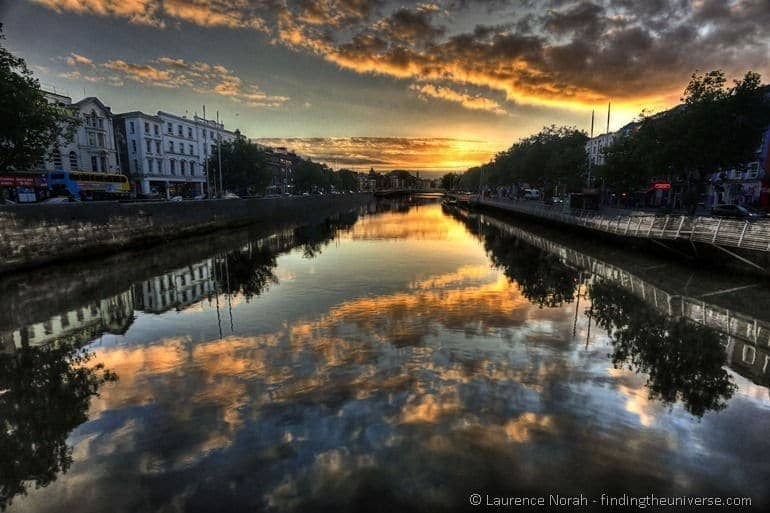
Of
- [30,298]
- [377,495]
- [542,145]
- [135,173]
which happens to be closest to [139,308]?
[30,298]

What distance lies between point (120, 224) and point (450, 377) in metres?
30.7

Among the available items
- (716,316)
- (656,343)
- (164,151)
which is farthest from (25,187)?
(716,316)

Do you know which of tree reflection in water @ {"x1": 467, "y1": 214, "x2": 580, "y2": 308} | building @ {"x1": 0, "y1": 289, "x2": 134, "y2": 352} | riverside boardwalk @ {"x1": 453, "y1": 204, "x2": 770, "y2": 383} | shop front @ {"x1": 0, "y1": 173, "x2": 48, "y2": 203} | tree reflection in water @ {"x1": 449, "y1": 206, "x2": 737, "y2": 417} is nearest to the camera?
tree reflection in water @ {"x1": 449, "y1": 206, "x2": 737, "y2": 417}

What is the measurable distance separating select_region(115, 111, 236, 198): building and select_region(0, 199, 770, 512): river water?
5552 cm

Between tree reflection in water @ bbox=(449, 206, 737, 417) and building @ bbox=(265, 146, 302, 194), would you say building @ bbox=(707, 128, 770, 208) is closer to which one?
tree reflection in water @ bbox=(449, 206, 737, 417)

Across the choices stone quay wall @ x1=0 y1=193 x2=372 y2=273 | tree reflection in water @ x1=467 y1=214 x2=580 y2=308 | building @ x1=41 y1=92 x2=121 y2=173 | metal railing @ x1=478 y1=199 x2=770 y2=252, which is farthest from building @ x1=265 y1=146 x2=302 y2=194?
metal railing @ x1=478 y1=199 x2=770 y2=252

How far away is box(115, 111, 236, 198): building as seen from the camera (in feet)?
224

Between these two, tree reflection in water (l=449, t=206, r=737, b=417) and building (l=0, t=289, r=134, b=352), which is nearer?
tree reflection in water (l=449, t=206, r=737, b=417)

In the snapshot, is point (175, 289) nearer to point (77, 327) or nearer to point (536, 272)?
point (77, 327)

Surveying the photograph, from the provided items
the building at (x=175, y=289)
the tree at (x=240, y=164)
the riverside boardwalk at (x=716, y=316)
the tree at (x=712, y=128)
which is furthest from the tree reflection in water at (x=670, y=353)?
the tree at (x=240, y=164)

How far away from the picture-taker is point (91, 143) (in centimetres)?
5984

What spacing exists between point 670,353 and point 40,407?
1621 cm

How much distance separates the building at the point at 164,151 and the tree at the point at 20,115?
3788 cm

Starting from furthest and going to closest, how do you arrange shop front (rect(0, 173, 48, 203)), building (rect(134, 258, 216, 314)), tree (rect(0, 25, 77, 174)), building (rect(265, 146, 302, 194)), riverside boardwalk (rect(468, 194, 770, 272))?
building (rect(265, 146, 302, 194)), shop front (rect(0, 173, 48, 203)), tree (rect(0, 25, 77, 174)), riverside boardwalk (rect(468, 194, 770, 272)), building (rect(134, 258, 216, 314))
